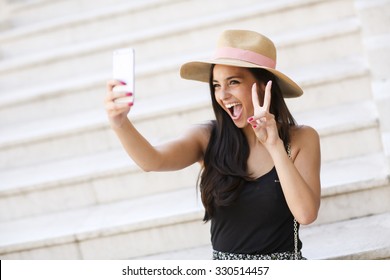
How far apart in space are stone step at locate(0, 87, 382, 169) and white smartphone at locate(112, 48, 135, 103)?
1613 mm

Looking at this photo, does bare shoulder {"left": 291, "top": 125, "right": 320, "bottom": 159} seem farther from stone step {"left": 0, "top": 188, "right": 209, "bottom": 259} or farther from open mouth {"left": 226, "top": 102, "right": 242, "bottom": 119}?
stone step {"left": 0, "top": 188, "right": 209, "bottom": 259}

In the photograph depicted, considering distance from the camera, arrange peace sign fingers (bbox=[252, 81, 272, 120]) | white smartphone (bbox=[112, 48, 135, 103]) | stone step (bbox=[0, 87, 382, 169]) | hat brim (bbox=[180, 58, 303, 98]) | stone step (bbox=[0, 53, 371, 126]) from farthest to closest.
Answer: stone step (bbox=[0, 53, 371, 126]) < stone step (bbox=[0, 87, 382, 169]) < hat brim (bbox=[180, 58, 303, 98]) < peace sign fingers (bbox=[252, 81, 272, 120]) < white smartphone (bbox=[112, 48, 135, 103])

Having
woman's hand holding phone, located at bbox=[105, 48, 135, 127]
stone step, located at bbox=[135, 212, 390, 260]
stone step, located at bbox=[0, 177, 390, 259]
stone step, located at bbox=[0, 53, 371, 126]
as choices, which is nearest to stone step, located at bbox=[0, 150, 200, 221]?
stone step, located at bbox=[0, 177, 390, 259]

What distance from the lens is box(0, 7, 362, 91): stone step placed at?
3.87m

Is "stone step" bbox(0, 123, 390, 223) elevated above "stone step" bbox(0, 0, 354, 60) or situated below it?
below

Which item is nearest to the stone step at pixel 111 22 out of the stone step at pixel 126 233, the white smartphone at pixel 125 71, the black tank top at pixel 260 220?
the stone step at pixel 126 233

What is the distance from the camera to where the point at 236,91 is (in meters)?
2.20

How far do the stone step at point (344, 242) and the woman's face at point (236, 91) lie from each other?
2.59ft

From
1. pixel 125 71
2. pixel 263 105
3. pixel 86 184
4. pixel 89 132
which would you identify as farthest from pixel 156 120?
pixel 125 71

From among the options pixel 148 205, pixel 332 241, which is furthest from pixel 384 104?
pixel 148 205

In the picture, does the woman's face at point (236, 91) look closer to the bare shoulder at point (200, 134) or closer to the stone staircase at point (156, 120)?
the bare shoulder at point (200, 134)

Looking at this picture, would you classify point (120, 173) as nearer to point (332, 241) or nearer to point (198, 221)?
point (198, 221)

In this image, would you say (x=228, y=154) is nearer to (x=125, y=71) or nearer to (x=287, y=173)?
(x=287, y=173)

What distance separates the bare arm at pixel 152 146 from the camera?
6.22 feet
